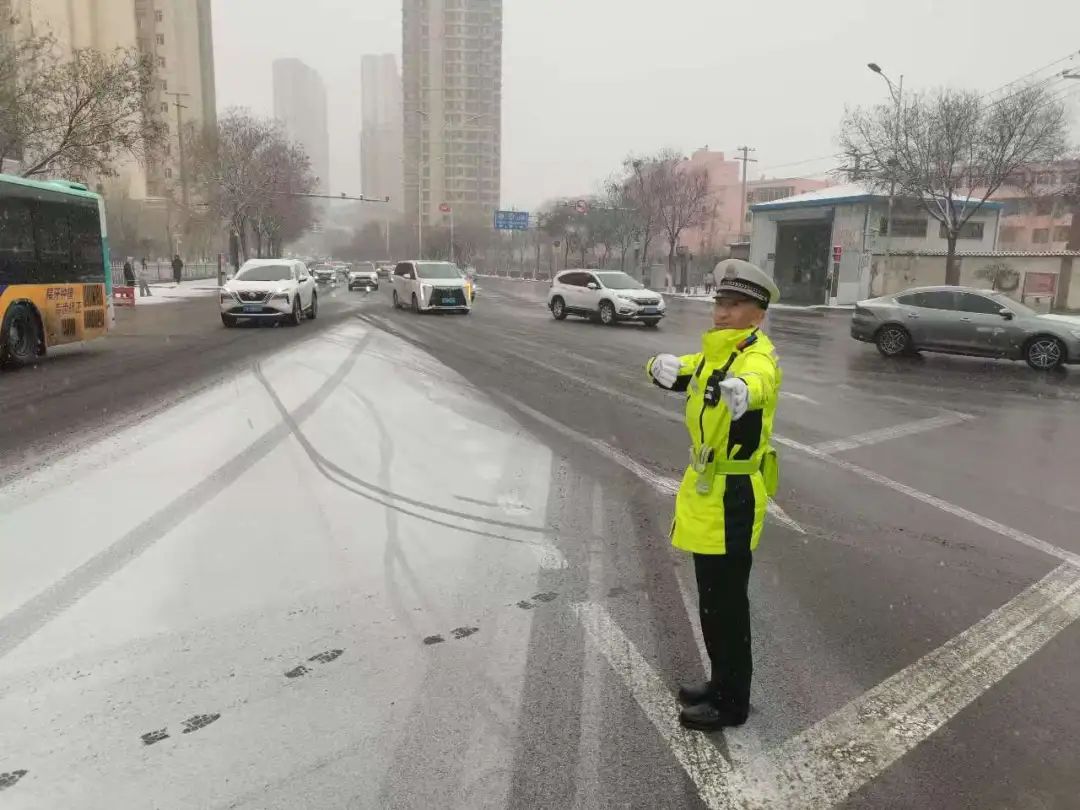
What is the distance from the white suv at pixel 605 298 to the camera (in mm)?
21281

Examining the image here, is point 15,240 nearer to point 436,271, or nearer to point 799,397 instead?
point 799,397

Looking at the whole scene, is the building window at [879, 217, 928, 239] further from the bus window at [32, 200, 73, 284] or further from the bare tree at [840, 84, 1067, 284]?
the bus window at [32, 200, 73, 284]

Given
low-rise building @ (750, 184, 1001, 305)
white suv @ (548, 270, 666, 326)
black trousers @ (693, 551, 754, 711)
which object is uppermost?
low-rise building @ (750, 184, 1001, 305)

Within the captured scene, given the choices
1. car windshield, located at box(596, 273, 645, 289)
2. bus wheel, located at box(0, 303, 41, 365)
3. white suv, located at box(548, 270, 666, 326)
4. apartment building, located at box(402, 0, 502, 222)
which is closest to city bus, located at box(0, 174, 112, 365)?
bus wheel, located at box(0, 303, 41, 365)

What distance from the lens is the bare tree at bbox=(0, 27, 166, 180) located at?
Answer: 2153 centimetres

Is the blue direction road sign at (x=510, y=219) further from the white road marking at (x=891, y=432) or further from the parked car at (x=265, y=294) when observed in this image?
the white road marking at (x=891, y=432)

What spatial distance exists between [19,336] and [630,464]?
1046cm

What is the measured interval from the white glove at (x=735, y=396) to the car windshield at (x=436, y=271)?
71.8 ft

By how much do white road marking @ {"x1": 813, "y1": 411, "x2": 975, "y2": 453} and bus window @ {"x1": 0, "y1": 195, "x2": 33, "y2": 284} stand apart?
11.7 metres

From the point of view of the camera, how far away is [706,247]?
290 feet

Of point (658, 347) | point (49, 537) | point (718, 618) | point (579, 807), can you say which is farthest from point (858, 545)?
point (658, 347)

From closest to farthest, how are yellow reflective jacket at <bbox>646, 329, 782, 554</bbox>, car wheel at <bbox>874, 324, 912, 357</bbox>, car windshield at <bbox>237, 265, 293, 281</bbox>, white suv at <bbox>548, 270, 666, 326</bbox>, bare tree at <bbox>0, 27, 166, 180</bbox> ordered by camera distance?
yellow reflective jacket at <bbox>646, 329, 782, 554</bbox> → car wheel at <bbox>874, 324, 912, 357</bbox> → car windshield at <bbox>237, 265, 293, 281</bbox> → white suv at <bbox>548, 270, 666, 326</bbox> → bare tree at <bbox>0, 27, 166, 180</bbox>

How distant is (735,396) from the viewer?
7.89ft

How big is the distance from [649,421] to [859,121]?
107 feet
